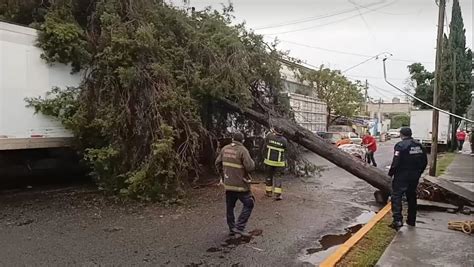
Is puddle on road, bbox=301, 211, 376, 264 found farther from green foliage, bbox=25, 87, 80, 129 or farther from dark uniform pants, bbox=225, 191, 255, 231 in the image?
green foliage, bbox=25, 87, 80, 129

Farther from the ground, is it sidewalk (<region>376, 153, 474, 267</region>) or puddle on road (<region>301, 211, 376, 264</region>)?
sidewalk (<region>376, 153, 474, 267</region>)

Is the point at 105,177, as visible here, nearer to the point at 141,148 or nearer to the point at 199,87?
the point at 141,148

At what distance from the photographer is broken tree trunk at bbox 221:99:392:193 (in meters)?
10.0

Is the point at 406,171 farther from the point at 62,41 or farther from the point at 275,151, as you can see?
the point at 62,41

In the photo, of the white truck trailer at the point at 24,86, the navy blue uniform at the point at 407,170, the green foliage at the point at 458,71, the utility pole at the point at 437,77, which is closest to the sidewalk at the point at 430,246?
the navy blue uniform at the point at 407,170

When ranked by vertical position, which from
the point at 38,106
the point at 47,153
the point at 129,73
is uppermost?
the point at 129,73

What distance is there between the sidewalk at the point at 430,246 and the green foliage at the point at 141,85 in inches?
182

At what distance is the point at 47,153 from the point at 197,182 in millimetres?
4057

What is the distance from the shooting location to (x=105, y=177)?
9.48 metres

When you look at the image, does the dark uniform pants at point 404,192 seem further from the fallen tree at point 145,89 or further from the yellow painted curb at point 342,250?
the fallen tree at point 145,89

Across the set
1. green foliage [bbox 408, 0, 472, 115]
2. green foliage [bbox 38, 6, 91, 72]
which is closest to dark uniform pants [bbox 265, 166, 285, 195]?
green foliage [bbox 38, 6, 91, 72]

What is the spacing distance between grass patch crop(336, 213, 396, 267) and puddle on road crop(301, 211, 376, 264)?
1.21 feet

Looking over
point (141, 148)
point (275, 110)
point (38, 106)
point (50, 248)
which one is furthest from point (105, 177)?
point (275, 110)

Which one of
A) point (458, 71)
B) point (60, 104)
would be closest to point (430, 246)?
point (60, 104)
